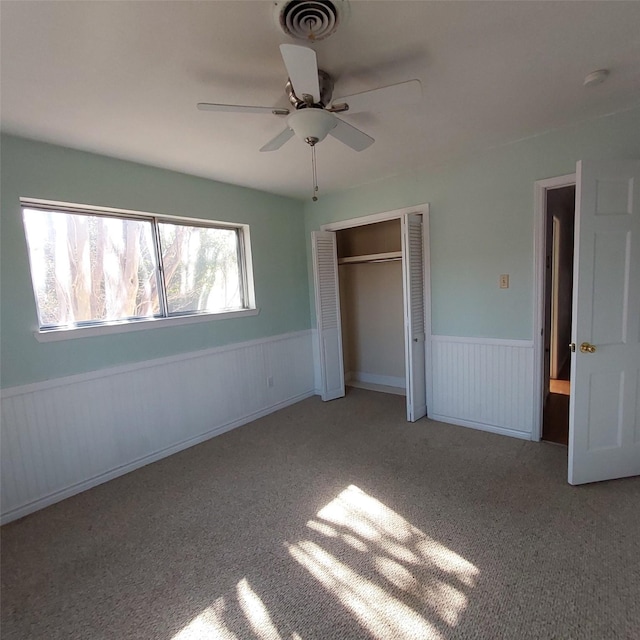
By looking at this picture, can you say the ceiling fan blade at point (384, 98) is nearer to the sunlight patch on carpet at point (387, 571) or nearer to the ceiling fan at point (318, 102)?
the ceiling fan at point (318, 102)

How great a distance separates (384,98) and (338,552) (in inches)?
90.4

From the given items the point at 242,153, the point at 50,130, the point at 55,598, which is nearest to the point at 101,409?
the point at 55,598

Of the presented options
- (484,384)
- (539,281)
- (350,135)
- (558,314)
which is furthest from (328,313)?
(558,314)

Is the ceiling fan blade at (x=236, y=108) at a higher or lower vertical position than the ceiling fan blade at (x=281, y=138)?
higher

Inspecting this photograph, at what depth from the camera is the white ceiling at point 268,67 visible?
1.37 metres

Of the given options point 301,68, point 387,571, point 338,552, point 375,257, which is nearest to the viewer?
point 301,68

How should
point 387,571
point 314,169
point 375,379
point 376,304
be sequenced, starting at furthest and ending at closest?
point 375,379, point 376,304, point 314,169, point 387,571

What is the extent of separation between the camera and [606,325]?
219cm

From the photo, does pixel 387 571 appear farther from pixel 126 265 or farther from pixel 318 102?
pixel 126 265

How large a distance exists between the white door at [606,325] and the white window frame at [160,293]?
9.44 feet

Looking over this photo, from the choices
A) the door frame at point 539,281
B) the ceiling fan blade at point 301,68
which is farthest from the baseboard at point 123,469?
the ceiling fan blade at point 301,68

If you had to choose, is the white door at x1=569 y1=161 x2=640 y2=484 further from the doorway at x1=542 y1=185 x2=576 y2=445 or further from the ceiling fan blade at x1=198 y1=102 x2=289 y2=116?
the ceiling fan blade at x1=198 y1=102 x2=289 y2=116

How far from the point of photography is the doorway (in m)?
3.42

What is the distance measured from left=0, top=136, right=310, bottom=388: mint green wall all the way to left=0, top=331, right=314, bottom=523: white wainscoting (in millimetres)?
126
